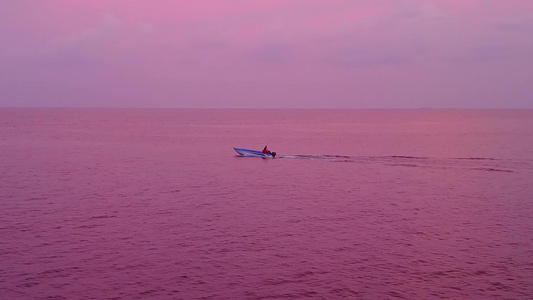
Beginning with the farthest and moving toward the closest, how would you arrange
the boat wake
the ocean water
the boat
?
1. the boat
2. the boat wake
3. the ocean water

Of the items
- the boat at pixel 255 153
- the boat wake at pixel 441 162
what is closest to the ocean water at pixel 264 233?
the boat wake at pixel 441 162

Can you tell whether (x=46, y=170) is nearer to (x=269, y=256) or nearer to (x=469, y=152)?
(x=269, y=256)

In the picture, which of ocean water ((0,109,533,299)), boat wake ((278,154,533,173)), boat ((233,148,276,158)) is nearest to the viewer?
ocean water ((0,109,533,299))

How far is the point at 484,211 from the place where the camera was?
32281 mm

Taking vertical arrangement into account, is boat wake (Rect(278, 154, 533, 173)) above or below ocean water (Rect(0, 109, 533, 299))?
above

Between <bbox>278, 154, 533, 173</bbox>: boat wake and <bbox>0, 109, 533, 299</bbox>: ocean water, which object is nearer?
<bbox>0, 109, 533, 299</bbox>: ocean water

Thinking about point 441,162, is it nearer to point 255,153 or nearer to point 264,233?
point 255,153

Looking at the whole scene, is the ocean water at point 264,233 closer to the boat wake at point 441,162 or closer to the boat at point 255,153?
the boat wake at point 441,162

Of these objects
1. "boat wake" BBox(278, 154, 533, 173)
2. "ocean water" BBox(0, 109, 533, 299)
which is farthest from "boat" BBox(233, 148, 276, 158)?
"ocean water" BBox(0, 109, 533, 299)

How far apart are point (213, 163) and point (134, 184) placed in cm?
1618

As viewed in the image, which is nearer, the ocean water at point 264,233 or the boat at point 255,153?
the ocean water at point 264,233

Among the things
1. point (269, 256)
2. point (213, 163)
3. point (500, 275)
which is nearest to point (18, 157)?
point (213, 163)

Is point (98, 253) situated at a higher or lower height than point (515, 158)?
lower

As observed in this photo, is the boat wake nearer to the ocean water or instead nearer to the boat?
the boat
